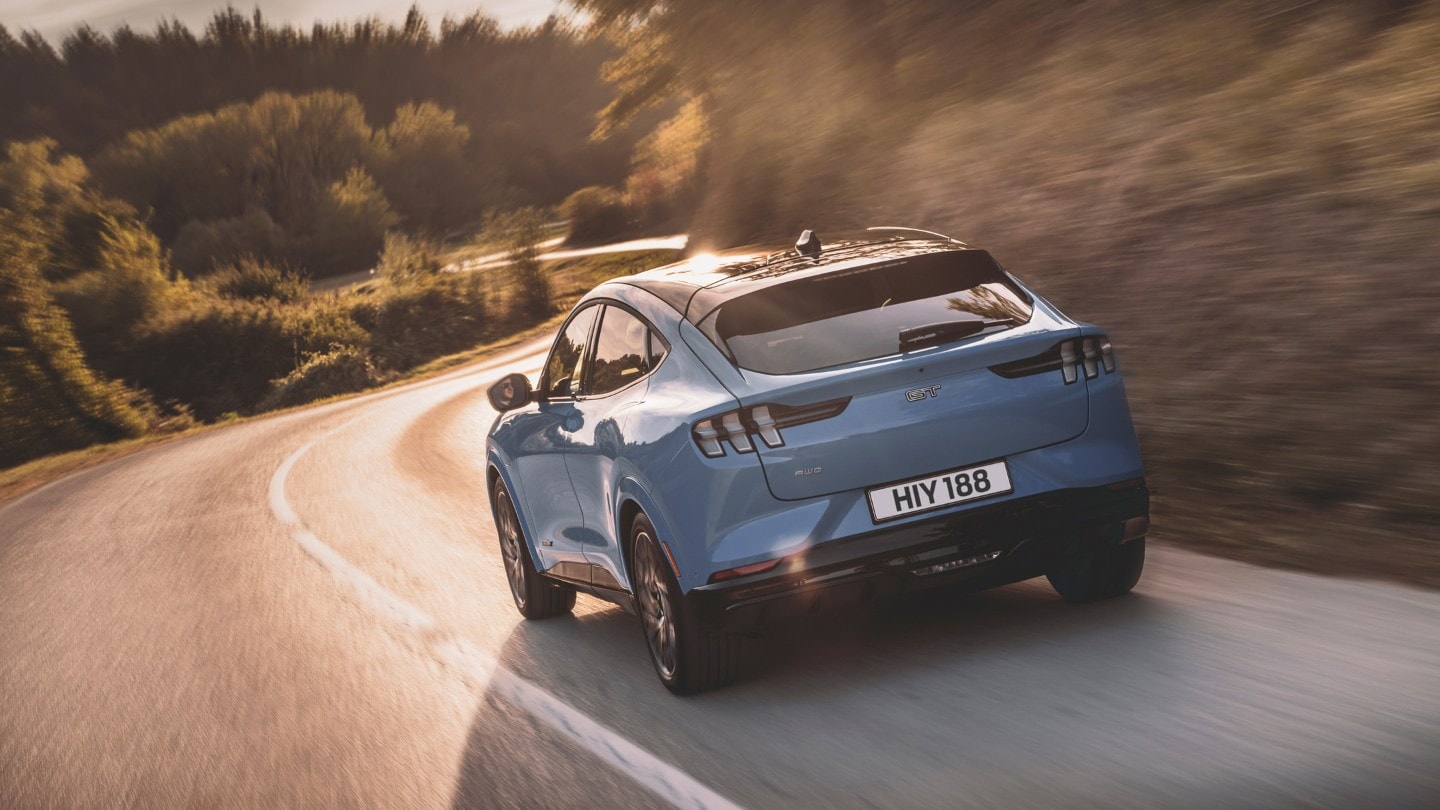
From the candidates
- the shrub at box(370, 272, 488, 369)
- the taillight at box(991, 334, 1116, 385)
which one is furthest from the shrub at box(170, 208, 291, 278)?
the taillight at box(991, 334, 1116, 385)

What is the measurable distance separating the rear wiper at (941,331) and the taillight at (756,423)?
0.36 m

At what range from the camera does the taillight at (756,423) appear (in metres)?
4.77

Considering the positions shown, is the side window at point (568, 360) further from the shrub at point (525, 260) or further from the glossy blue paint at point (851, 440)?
the shrub at point (525, 260)

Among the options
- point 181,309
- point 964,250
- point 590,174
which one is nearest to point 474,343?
point 181,309

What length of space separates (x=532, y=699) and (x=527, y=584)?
174 cm

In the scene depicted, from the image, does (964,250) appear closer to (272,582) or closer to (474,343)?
(272,582)

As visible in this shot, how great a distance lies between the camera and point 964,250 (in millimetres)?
5508

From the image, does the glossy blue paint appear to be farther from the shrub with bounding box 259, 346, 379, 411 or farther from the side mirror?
the shrub with bounding box 259, 346, 379, 411

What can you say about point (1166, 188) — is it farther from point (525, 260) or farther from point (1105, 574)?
point (525, 260)

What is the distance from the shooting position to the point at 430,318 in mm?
58312

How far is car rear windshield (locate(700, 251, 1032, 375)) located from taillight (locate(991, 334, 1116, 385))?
180mm

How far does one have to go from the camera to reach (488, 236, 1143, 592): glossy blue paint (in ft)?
15.6

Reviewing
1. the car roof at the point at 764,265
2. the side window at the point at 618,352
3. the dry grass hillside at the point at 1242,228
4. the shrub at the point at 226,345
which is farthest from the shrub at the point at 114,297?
the car roof at the point at 764,265

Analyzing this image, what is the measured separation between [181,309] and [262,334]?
16.0ft
